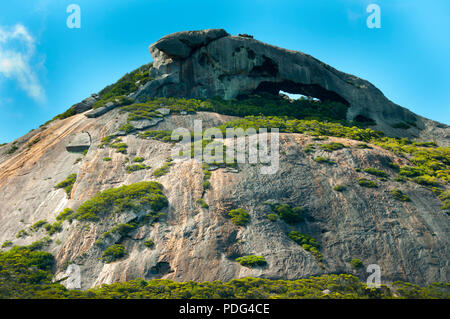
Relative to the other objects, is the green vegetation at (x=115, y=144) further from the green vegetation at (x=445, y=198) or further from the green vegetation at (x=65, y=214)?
the green vegetation at (x=445, y=198)

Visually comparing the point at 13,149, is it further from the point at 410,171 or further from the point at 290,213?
the point at 410,171

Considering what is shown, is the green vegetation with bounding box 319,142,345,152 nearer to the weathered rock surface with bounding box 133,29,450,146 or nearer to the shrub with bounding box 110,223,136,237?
the weathered rock surface with bounding box 133,29,450,146

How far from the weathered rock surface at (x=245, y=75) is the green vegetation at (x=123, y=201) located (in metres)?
24.9

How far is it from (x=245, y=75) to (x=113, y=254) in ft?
124

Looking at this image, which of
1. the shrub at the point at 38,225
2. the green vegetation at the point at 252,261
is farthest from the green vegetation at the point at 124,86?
the green vegetation at the point at 252,261

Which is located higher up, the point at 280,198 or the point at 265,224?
the point at 280,198

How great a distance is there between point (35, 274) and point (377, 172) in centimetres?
3142

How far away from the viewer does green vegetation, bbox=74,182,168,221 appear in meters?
38.4

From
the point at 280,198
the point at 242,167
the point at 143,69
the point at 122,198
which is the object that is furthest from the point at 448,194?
the point at 143,69

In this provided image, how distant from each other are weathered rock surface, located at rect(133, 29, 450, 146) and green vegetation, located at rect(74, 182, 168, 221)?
24878mm

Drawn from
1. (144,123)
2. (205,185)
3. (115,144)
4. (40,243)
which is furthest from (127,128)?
(40,243)

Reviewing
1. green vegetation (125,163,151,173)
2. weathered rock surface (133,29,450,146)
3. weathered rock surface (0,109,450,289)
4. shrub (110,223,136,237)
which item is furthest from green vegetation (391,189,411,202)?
green vegetation (125,163,151,173)
